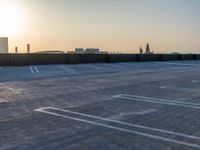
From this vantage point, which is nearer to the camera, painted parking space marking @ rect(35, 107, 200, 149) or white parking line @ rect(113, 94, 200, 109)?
painted parking space marking @ rect(35, 107, 200, 149)

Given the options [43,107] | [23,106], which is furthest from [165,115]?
[23,106]

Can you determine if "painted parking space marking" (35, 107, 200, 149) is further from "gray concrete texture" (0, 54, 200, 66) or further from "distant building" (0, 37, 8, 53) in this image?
"distant building" (0, 37, 8, 53)

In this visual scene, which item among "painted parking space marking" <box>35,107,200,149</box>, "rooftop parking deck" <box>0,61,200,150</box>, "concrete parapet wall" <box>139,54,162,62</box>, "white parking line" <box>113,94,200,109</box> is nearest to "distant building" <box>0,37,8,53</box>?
"concrete parapet wall" <box>139,54,162,62</box>

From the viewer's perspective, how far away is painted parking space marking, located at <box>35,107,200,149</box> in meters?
5.01

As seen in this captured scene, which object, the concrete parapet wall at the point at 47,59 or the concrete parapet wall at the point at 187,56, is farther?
the concrete parapet wall at the point at 187,56

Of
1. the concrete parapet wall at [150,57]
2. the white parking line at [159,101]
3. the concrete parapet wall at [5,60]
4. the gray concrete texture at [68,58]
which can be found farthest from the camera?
the concrete parapet wall at [150,57]

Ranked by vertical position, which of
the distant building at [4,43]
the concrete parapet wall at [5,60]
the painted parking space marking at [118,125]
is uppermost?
the distant building at [4,43]

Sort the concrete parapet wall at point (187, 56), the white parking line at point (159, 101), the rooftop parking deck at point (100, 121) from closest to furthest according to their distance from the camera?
the rooftop parking deck at point (100, 121) < the white parking line at point (159, 101) < the concrete parapet wall at point (187, 56)

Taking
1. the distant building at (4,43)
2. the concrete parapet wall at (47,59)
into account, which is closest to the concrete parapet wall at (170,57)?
the concrete parapet wall at (47,59)

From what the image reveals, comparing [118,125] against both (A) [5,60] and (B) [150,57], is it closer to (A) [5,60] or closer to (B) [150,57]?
(A) [5,60]

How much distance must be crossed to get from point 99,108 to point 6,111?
7.57 feet

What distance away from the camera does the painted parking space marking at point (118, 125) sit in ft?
16.4

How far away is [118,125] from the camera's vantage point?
5918 mm

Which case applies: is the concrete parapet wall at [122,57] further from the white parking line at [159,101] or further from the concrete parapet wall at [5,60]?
the white parking line at [159,101]
